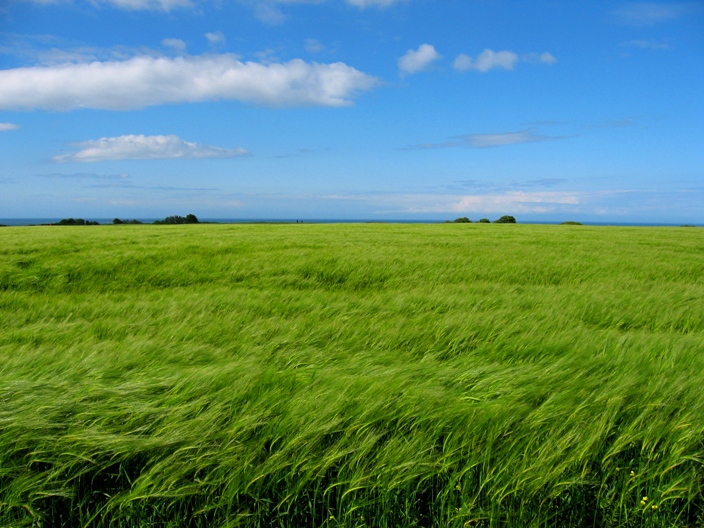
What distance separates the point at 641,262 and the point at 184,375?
8518mm

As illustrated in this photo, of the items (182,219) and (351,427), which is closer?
(351,427)

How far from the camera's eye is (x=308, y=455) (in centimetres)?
151

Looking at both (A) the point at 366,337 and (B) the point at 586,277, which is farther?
(B) the point at 586,277

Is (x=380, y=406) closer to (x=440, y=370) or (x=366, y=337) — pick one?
(x=440, y=370)

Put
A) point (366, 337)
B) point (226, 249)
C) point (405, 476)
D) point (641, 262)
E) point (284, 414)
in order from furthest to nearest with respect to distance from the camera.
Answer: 1. point (226, 249)
2. point (641, 262)
3. point (366, 337)
4. point (284, 414)
5. point (405, 476)

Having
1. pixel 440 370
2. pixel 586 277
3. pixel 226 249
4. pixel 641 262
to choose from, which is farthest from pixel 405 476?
pixel 641 262

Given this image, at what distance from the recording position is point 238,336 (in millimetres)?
2955

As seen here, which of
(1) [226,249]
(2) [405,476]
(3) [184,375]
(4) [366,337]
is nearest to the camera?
(2) [405,476]

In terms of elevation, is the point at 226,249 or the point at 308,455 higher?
the point at 226,249

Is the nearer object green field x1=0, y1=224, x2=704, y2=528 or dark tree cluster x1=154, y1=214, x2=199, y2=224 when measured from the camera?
green field x1=0, y1=224, x2=704, y2=528

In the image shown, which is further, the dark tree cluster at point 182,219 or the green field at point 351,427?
the dark tree cluster at point 182,219

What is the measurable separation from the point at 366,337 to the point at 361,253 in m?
4.94

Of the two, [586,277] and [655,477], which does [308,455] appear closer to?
[655,477]

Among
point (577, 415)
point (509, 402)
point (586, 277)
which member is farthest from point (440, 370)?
point (586, 277)
